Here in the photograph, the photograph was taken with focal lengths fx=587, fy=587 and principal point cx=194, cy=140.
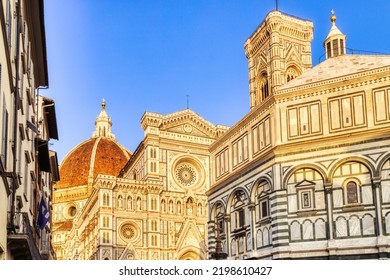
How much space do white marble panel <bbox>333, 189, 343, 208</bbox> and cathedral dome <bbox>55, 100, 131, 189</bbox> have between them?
7977 cm

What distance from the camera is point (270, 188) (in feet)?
82.8

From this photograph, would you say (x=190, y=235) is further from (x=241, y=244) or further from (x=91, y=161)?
(x=91, y=161)

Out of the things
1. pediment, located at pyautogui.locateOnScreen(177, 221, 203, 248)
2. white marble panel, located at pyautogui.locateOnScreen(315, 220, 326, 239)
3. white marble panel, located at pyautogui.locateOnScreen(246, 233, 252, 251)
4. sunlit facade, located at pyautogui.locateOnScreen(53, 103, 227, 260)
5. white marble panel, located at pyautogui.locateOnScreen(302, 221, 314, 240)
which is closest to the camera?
white marble panel, located at pyautogui.locateOnScreen(315, 220, 326, 239)

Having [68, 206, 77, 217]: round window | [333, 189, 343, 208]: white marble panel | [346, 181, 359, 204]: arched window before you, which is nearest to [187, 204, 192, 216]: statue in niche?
[68, 206, 77, 217]: round window

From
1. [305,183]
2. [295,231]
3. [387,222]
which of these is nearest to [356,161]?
[305,183]

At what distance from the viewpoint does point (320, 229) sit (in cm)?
2364

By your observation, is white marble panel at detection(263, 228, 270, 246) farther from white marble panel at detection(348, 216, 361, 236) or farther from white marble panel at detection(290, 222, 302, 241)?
white marble panel at detection(348, 216, 361, 236)

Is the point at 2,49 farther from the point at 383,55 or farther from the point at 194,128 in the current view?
the point at 194,128

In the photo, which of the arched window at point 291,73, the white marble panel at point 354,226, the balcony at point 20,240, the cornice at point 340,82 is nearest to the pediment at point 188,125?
the arched window at point 291,73

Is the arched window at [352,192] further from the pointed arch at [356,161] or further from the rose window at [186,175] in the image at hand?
the rose window at [186,175]

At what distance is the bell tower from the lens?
60.7m

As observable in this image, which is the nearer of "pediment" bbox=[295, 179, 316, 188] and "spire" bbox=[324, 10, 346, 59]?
"pediment" bbox=[295, 179, 316, 188]
